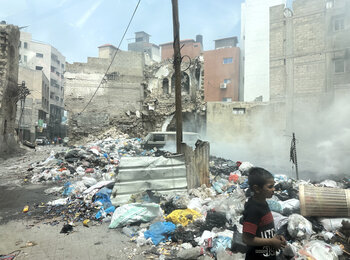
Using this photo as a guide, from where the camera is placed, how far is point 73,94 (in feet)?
74.6

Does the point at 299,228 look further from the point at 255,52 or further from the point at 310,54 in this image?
the point at 255,52

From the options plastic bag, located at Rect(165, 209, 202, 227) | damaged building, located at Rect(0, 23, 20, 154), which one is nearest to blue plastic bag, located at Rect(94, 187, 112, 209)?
plastic bag, located at Rect(165, 209, 202, 227)

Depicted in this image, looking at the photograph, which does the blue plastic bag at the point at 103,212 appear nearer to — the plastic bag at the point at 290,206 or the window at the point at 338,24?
the plastic bag at the point at 290,206

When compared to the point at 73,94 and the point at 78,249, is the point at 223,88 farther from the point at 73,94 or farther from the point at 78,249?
the point at 78,249

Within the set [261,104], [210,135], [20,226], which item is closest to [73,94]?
[210,135]

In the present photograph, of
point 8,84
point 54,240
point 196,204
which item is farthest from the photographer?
point 8,84

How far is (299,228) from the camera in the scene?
3.16m

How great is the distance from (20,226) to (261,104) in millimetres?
15487

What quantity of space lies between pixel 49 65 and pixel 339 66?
51873mm

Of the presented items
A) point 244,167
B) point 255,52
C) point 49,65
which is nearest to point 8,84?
point 244,167

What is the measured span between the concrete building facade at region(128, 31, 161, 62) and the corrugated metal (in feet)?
133

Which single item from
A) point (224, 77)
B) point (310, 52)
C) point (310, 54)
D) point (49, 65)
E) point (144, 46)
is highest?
point (144, 46)

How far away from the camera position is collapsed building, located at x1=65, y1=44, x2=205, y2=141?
22125 mm

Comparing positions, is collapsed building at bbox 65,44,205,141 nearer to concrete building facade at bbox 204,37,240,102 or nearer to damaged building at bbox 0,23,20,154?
concrete building facade at bbox 204,37,240,102
